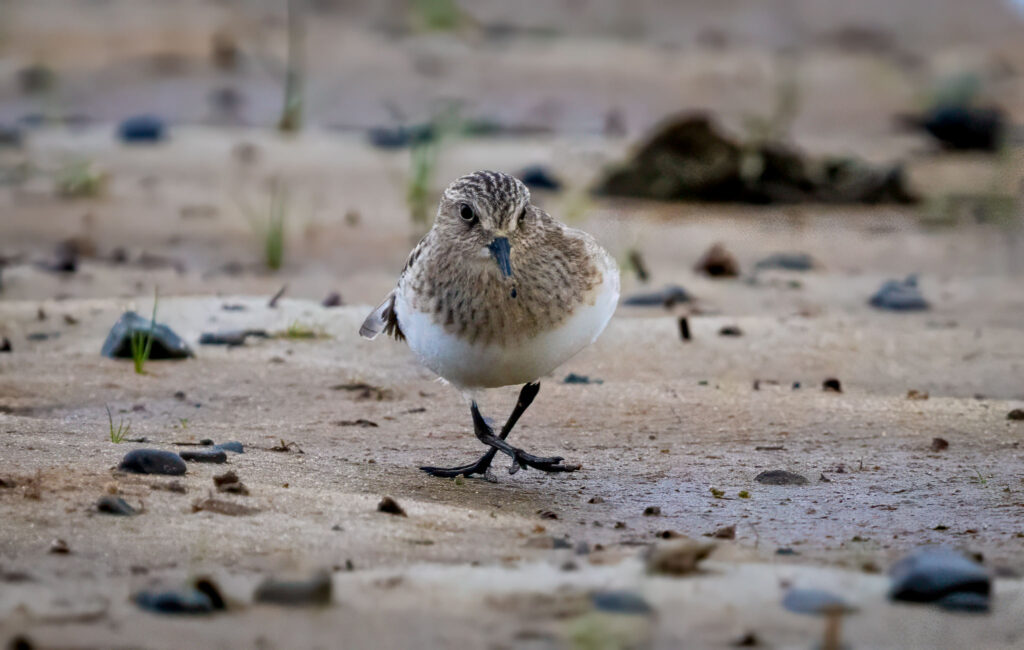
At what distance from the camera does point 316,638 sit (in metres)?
2.99

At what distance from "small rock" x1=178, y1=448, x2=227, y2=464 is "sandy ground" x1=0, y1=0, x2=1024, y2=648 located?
88 mm

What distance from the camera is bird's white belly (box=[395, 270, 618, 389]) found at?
14.5 ft

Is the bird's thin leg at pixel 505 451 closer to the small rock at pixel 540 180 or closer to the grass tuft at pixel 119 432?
the grass tuft at pixel 119 432

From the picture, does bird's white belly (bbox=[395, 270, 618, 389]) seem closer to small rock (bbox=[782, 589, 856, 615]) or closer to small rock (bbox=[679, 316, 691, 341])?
small rock (bbox=[782, 589, 856, 615])

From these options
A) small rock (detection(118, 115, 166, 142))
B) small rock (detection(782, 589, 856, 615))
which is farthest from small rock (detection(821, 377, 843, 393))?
small rock (detection(118, 115, 166, 142))

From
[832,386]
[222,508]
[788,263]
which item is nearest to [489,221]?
[222,508]

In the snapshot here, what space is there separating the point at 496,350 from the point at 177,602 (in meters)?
1.57

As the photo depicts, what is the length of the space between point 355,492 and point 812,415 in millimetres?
2166

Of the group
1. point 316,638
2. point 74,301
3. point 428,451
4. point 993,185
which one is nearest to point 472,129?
point 993,185

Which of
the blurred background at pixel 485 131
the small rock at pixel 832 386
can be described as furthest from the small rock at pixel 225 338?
the small rock at pixel 832 386

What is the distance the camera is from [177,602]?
3.09 meters

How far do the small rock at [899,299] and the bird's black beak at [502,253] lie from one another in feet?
12.4

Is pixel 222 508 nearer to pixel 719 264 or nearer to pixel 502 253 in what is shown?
pixel 502 253

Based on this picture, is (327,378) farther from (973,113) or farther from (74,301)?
(973,113)
